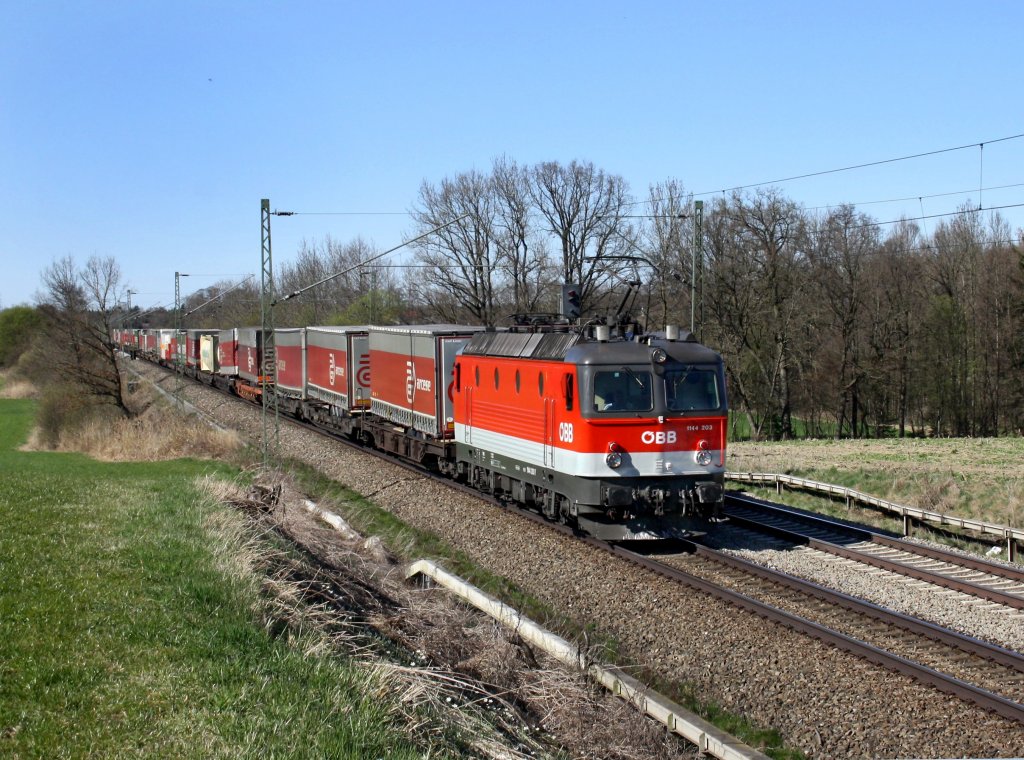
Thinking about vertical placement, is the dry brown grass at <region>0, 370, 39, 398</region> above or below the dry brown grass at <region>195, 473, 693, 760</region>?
below

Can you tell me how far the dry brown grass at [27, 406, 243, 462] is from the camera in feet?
88.2

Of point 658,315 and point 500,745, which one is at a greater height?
point 658,315

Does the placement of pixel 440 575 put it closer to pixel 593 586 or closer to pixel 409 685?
pixel 593 586

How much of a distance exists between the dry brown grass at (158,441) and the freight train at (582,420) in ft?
28.9

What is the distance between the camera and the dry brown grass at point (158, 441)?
26875mm

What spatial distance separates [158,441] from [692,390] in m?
19.6

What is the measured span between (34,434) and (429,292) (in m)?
20.1

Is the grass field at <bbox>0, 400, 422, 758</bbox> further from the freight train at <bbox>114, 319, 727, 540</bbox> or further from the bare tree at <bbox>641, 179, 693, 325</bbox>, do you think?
the bare tree at <bbox>641, 179, 693, 325</bbox>

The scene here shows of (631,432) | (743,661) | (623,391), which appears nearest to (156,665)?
(743,661)

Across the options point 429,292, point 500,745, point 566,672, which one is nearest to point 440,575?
point 566,672

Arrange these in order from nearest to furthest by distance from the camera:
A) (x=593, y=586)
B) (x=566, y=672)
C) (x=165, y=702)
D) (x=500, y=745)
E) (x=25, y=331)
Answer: (x=165, y=702)
(x=500, y=745)
(x=566, y=672)
(x=593, y=586)
(x=25, y=331)

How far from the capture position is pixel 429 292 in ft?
163

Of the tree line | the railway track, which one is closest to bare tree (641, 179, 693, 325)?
the tree line

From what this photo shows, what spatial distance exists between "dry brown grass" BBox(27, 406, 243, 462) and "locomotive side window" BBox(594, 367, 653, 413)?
16.2 meters
